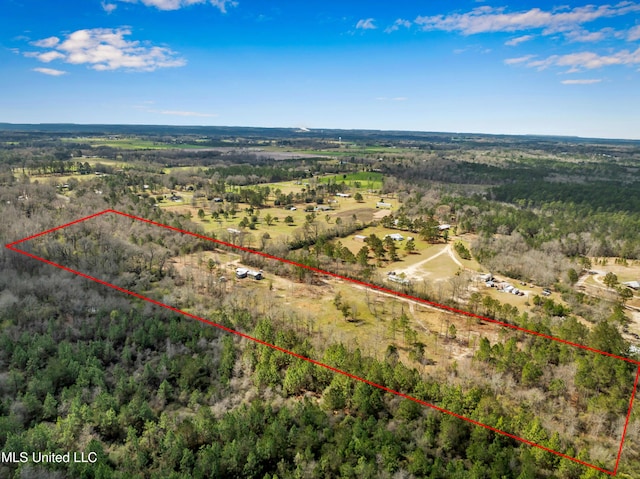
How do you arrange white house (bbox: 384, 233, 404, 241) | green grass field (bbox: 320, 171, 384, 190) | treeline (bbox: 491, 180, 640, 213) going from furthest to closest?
green grass field (bbox: 320, 171, 384, 190) < treeline (bbox: 491, 180, 640, 213) < white house (bbox: 384, 233, 404, 241)

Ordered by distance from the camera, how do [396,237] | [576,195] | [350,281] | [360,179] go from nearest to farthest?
[350,281]
[396,237]
[576,195]
[360,179]

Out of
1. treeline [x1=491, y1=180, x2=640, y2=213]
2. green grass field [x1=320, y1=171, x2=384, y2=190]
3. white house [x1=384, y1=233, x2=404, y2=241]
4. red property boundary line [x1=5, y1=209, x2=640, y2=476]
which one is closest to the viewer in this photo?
red property boundary line [x1=5, y1=209, x2=640, y2=476]

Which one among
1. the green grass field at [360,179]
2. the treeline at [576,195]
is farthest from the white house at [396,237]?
the green grass field at [360,179]

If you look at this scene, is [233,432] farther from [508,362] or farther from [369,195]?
[369,195]

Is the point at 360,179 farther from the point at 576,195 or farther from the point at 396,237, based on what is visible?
the point at 396,237

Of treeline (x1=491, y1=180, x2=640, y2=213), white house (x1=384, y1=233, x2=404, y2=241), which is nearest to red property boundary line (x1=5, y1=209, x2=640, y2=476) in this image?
white house (x1=384, y1=233, x2=404, y2=241)

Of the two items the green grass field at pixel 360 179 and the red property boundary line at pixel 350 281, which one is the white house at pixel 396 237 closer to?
the red property boundary line at pixel 350 281

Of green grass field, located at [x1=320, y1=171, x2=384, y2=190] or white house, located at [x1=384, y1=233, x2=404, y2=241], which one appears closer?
white house, located at [x1=384, y1=233, x2=404, y2=241]

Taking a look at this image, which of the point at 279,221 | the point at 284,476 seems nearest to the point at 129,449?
the point at 284,476

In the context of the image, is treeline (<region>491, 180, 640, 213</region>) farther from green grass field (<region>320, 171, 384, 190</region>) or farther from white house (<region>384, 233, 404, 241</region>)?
white house (<region>384, 233, 404, 241</region>)

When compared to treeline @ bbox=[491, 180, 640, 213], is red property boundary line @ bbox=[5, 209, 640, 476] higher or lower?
lower

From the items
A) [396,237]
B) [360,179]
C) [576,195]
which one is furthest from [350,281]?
[360,179]
